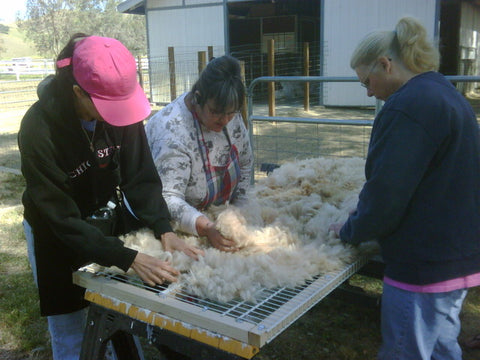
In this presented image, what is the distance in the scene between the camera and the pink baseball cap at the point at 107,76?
155 centimetres

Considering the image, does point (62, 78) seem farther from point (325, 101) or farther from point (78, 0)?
point (78, 0)

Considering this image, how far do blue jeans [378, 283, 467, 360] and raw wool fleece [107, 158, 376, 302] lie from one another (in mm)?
239

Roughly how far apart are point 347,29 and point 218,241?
12.2m

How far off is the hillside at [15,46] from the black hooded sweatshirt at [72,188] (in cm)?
5743

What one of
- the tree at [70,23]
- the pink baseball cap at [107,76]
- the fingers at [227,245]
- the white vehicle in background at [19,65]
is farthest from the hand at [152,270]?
the tree at [70,23]

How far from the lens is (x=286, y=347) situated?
2.86 metres

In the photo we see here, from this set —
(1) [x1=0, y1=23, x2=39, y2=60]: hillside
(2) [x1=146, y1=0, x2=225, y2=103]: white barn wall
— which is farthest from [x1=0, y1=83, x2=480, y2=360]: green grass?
(1) [x1=0, y1=23, x2=39, y2=60]: hillside

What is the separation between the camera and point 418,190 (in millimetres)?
1592

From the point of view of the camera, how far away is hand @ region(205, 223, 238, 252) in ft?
6.15

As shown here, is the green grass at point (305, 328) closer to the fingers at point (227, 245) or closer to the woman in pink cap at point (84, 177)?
the fingers at point (227, 245)

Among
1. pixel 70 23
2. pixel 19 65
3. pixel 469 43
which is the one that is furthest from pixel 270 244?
pixel 70 23

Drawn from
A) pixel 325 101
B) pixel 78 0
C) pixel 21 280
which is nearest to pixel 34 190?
pixel 21 280

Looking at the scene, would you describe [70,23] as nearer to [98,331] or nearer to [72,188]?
[72,188]

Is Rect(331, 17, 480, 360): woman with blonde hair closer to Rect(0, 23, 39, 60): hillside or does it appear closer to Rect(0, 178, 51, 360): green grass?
Rect(0, 178, 51, 360): green grass
